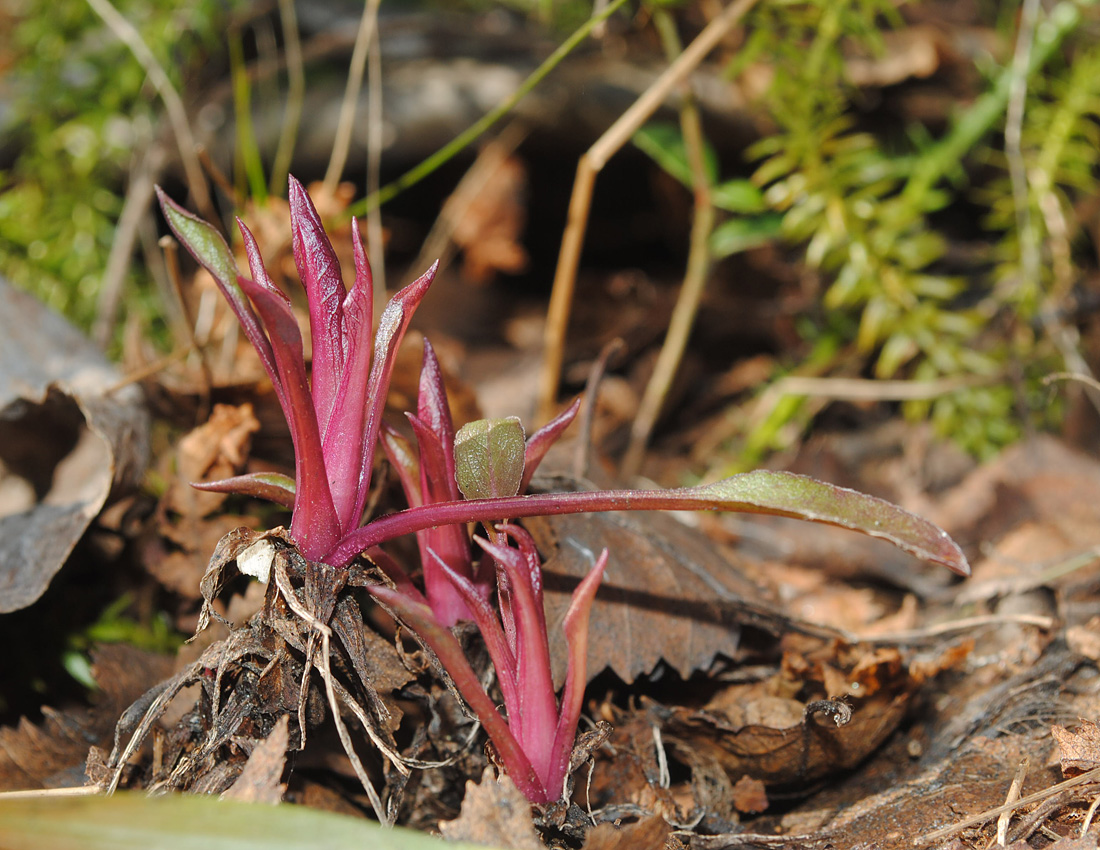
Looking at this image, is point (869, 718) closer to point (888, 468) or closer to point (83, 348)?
point (888, 468)

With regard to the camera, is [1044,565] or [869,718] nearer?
[869,718]

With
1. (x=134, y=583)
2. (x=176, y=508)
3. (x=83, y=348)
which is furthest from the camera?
(x=83, y=348)

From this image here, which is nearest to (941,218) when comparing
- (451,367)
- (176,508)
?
(451,367)

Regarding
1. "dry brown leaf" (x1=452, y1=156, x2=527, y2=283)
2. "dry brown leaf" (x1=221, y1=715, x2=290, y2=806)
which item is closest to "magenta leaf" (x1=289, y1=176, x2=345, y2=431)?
"dry brown leaf" (x1=221, y1=715, x2=290, y2=806)

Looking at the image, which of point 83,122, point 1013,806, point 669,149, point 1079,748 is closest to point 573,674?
point 1013,806

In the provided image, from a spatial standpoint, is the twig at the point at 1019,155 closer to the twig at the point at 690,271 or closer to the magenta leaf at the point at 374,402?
the twig at the point at 690,271

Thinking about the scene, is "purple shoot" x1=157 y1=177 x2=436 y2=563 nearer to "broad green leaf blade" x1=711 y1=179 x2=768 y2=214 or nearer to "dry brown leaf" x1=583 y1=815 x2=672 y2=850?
"dry brown leaf" x1=583 y1=815 x2=672 y2=850
